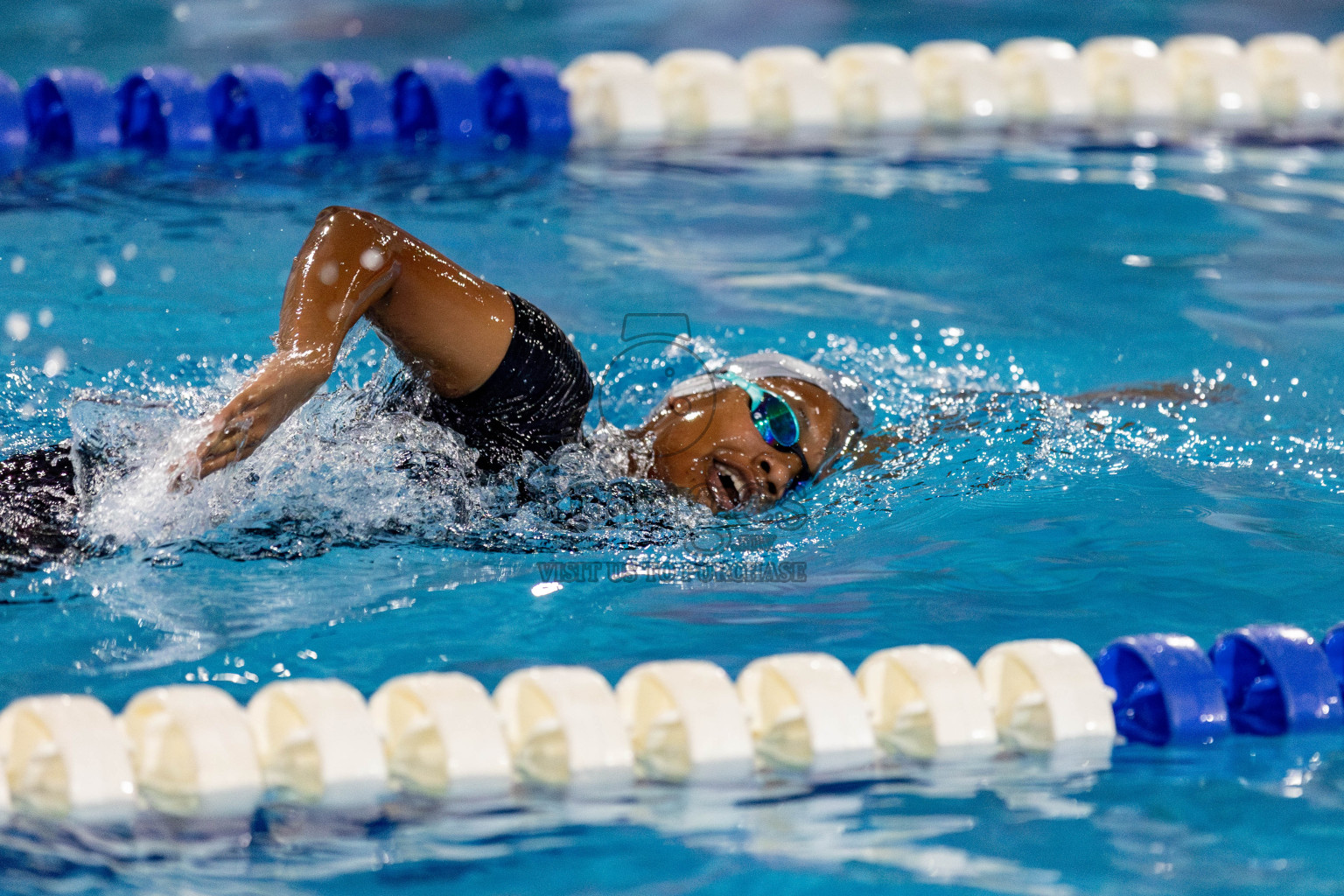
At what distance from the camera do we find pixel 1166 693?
2078 millimetres

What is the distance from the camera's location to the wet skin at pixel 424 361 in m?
1.92

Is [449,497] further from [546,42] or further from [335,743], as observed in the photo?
[546,42]

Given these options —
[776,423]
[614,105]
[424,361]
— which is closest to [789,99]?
[614,105]

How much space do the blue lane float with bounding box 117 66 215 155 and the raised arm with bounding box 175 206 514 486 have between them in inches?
110

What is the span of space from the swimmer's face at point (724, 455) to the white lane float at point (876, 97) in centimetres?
297

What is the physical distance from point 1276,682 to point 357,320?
1494 millimetres

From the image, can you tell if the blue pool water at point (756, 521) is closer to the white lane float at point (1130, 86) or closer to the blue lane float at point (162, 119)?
the blue lane float at point (162, 119)

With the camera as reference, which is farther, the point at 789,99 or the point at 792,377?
the point at 789,99

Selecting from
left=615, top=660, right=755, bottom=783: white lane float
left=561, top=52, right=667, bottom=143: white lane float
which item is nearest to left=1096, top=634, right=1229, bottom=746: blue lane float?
left=615, top=660, right=755, bottom=783: white lane float

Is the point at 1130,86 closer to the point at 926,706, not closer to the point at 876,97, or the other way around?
the point at 876,97

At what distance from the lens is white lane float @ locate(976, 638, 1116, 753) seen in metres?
2.04

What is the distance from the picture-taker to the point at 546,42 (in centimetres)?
670

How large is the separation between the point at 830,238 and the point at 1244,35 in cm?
376

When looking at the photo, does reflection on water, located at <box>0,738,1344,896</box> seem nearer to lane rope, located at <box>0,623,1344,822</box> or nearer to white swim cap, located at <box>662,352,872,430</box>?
lane rope, located at <box>0,623,1344,822</box>
